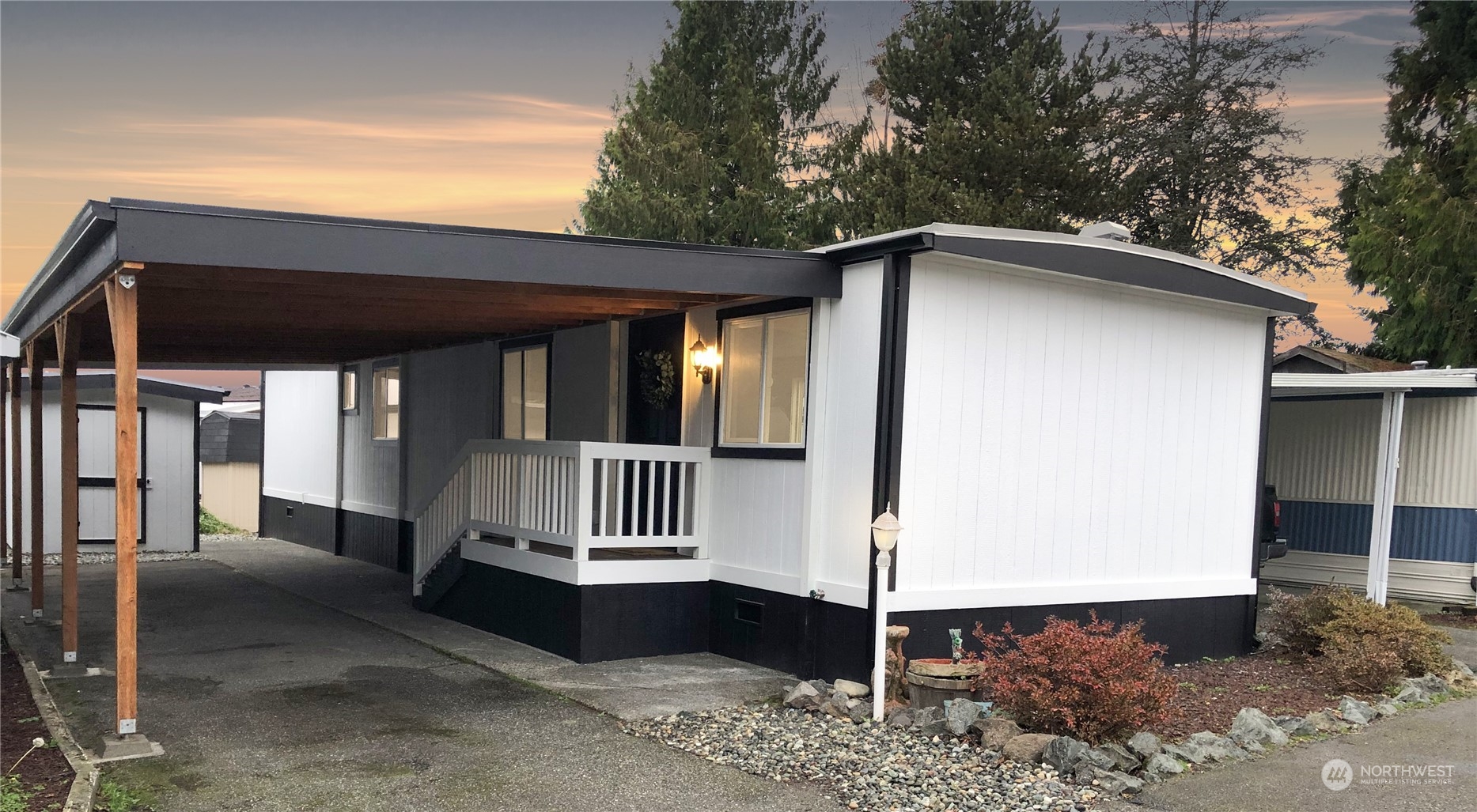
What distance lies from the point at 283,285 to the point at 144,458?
33.2ft

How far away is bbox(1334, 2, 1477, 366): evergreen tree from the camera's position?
52.7 feet

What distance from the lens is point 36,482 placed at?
31.1 ft

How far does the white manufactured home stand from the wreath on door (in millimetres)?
31

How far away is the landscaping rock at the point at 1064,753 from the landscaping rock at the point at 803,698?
1.45m

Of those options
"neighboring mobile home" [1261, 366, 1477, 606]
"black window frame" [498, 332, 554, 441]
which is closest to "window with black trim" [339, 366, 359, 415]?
"black window frame" [498, 332, 554, 441]

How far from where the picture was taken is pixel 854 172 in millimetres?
21391

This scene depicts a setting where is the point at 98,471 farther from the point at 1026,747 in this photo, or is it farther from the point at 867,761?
the point at 1026,747

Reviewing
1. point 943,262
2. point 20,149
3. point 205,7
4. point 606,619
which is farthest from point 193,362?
point 943,262

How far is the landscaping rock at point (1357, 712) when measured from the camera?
21.7 feet

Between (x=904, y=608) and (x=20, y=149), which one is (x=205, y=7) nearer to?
(x=20, y=149)

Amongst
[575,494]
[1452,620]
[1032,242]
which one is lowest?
[1452,620]

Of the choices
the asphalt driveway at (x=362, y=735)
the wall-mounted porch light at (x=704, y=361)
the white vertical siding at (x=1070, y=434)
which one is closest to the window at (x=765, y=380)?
the wall-mounted porch light at (x=704, y=361)

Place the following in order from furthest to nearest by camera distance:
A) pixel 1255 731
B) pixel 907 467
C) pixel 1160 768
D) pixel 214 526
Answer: pixel 214 526
pixel 907 467
pixel 1255 731
pixel 1160 768

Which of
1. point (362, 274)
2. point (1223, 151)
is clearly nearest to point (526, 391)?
point (362, 274)
